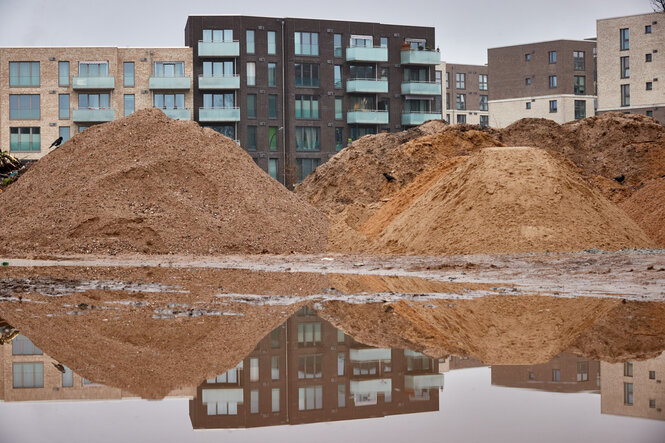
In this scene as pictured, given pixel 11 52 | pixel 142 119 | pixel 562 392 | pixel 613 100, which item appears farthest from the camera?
pixel 613 100

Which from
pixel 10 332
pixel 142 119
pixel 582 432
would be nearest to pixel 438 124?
pixel 142 119

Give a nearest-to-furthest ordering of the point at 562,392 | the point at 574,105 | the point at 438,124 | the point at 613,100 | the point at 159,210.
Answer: the point at 562,392, the point at 159,210, the point at 438,124, the point at 613,100, the point at 574,105

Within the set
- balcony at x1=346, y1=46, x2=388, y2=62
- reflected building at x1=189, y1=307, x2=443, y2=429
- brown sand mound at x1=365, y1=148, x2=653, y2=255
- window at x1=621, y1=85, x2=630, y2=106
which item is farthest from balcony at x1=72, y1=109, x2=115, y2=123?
reflected building at x1=189, y1=307, x2=443, y2=429

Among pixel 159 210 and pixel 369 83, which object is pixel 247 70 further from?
pixel 159 210

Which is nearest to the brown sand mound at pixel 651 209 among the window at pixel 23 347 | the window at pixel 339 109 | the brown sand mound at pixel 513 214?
the brown sand mound at pixel 513 214

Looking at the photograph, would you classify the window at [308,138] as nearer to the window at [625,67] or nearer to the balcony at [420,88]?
the balcony at [420,88]

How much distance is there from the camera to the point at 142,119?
1389 inches

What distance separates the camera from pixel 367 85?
78125mm

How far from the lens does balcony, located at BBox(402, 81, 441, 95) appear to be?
80.1 metres

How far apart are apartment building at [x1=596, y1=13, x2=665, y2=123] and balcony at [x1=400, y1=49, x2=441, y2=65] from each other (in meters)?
20.9

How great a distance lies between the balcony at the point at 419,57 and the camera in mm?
80125

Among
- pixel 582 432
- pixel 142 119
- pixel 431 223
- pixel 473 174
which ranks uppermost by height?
pixel 142 119

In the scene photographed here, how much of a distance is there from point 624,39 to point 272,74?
39165 millimetres

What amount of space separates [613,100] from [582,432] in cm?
8985
